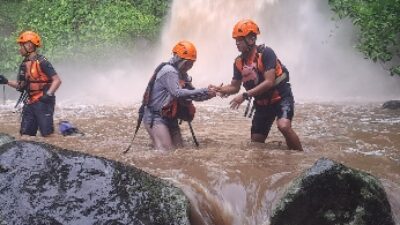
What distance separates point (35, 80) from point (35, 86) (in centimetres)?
9

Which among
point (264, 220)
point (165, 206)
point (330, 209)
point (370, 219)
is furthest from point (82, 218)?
point (370, 219)

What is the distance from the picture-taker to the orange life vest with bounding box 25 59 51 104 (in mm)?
7461

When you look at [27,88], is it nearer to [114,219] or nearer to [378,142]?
[114,219]

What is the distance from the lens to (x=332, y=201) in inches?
157

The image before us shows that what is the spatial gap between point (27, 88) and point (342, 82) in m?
14.6

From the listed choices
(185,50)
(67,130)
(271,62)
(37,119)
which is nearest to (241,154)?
(271,62)

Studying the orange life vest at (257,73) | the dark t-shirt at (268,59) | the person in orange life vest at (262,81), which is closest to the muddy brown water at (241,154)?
the person in orange life vest at (262,81)

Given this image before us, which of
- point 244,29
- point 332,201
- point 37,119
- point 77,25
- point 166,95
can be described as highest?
point 77,25

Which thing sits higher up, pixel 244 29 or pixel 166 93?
pixel 244 29

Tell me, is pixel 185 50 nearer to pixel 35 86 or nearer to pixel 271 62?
pixel 271 62

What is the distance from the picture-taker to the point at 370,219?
13.0ft

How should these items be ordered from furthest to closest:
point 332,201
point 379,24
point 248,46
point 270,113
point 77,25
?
point 77,25 < point 379,24 < point 270,113 < point 248,46 < point 332,201

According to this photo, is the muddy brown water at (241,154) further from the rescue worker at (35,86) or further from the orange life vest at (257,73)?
the orange life vest at (257,73)

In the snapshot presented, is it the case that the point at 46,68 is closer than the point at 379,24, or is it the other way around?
the point at 46,68
